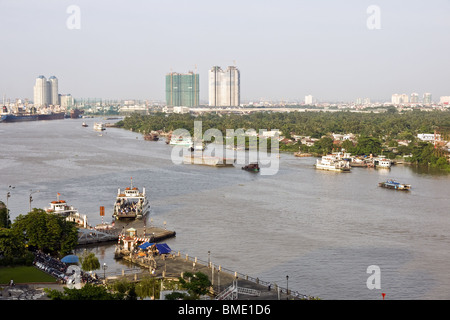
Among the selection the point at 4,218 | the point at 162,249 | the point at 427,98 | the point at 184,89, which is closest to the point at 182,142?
the point at 4,218

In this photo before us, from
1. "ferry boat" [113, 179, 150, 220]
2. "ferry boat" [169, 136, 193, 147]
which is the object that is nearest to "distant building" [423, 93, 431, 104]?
"ferry boat" [169, 136, 193, 147]

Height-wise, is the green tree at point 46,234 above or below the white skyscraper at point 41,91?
below

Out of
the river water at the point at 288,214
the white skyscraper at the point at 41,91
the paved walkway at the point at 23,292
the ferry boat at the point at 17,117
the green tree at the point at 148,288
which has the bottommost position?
the river water at the point at 288,214

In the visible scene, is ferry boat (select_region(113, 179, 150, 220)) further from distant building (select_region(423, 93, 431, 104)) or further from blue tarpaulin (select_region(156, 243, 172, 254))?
distant building (select_region(423, 93, 431, 104))

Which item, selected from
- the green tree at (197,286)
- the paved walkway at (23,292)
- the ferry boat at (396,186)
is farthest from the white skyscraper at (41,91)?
the green tree at (197,286)

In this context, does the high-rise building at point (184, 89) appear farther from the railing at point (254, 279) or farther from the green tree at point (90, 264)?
the green tree at point (90, 264)
